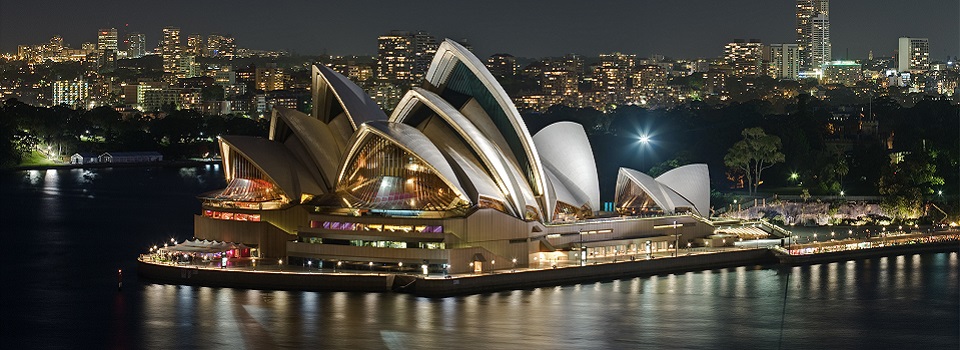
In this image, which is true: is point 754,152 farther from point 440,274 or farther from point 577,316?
point 577,316

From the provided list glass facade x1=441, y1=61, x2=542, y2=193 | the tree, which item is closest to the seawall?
glass facade x1=441, y1=61, x2=542, y2=193

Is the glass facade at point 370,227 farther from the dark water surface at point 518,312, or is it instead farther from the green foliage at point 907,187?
the green foliage at point 907,187

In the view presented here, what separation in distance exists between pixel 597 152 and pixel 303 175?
52564 mm

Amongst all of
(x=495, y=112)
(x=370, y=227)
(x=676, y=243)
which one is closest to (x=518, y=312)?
(x=370, y=227)

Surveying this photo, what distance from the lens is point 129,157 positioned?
126000mm

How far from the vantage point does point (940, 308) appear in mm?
45281

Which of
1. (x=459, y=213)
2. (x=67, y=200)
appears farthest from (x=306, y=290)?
(x=67, y=200)

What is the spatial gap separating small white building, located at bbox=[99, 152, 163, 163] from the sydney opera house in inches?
2949

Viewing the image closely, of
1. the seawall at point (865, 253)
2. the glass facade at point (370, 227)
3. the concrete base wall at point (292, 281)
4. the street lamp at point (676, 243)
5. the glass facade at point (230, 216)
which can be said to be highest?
the glass facade at point (230, 216)

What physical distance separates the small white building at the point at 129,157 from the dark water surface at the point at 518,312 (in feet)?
226

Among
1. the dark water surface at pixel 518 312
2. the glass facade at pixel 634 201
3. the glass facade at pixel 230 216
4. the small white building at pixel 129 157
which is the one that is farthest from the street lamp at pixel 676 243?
the small white building at pixel 129 157

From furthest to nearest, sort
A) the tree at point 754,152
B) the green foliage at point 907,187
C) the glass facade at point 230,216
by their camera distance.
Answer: the tree at point 754,152 < the green foliage at point 907,187 < the glass facade at point 230,216

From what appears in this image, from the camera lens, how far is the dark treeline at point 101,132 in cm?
12550

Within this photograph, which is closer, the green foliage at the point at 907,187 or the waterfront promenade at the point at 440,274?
the waterfront promenade at the point at 440,274
